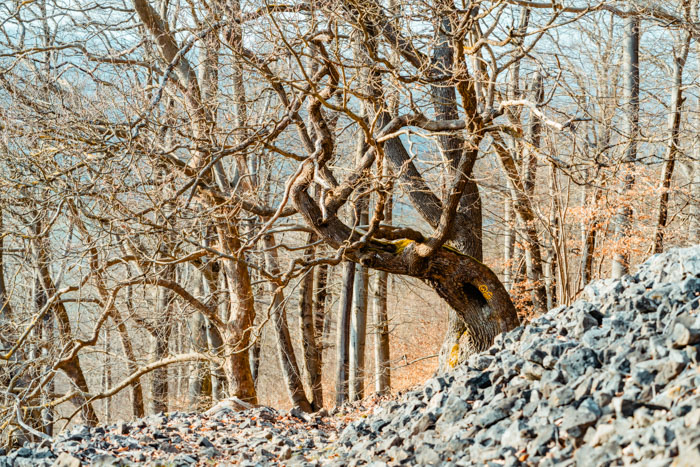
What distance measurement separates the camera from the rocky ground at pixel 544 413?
270cm

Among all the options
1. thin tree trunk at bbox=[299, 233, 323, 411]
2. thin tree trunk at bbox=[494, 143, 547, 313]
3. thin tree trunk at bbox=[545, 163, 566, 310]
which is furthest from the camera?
thin tree trunk at bbox=[299, 233, 323, 411]

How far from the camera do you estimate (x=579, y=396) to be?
3.09m

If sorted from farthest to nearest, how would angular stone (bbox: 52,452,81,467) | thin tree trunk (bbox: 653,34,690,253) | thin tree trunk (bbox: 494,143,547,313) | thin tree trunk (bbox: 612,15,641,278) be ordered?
thin tree trunk (bbox: 494,143,547,313)
thin tree trunk (bbox: 653,34,690,253)
thin tree trunk (bbox: 612,15,641,278)
angular stone (bbox: 52,452,81,467)

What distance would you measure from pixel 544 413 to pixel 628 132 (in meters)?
6.81

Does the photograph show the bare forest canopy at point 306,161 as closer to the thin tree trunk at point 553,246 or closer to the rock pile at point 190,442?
the thin tree trunk at point 553,246

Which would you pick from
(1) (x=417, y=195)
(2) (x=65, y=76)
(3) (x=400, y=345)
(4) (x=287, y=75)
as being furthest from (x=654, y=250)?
(3) (x=400, y=345)

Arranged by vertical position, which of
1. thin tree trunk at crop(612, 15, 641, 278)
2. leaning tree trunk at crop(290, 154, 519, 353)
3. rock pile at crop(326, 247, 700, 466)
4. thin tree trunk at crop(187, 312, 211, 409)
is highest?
thin tree trunk at crop(612, 15, 641, 278)

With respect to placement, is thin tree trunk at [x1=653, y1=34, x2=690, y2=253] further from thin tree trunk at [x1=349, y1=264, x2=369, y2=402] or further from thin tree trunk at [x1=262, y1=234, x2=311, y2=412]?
thin tree trunk at [x1=262, y1=234, x2=311, y2=412]

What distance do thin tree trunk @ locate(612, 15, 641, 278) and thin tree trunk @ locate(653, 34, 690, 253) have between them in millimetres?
454

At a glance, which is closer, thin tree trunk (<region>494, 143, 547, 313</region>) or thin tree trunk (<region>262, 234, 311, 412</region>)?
thin tree trunk (<region>494, 143, 547, 313</region>)

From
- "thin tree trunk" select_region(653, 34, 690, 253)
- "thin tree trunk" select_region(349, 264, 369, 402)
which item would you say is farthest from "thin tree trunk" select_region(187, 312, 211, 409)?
"thin tree trunk" select_region(653, 34, 690, 253)

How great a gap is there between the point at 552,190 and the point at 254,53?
4321mm

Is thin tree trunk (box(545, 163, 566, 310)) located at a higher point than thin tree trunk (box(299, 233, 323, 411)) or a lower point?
higher

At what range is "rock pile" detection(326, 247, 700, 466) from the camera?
8.69 feet
